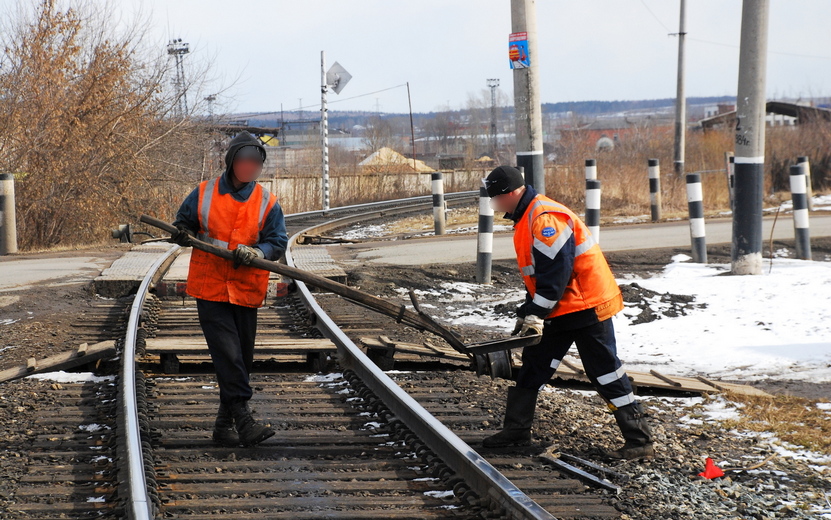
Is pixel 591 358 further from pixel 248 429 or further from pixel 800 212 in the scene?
pixel 800 212

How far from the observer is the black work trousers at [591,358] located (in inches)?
187

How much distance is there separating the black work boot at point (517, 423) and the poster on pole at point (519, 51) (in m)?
5.77

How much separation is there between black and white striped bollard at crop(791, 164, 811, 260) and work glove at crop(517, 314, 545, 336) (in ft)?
29.4

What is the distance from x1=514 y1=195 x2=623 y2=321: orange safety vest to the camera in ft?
15.1

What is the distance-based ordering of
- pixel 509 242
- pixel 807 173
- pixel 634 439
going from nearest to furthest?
pixel 634 439, pixel 509 242, pixel 807 173

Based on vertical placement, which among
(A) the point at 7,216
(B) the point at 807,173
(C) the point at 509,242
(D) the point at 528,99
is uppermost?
(D) the point at 528,99

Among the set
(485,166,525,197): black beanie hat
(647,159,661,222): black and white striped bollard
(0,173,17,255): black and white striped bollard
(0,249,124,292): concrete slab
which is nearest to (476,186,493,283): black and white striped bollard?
(0,249,124,292): concrete slab

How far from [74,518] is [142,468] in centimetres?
A: 37

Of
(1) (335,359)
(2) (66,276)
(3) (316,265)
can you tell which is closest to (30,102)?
(2) (66,276)

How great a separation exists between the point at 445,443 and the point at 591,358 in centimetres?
100

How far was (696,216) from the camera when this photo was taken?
11.7 meters

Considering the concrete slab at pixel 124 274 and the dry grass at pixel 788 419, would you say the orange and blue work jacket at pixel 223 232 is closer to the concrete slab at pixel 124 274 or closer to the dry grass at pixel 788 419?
the dry grass at pixel 788 419

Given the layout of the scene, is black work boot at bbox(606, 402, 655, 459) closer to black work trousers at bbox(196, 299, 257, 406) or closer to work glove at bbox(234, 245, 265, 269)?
black work trousers at bbox(196, 299, 257, 406)

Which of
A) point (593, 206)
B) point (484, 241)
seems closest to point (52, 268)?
point (484, 241)
